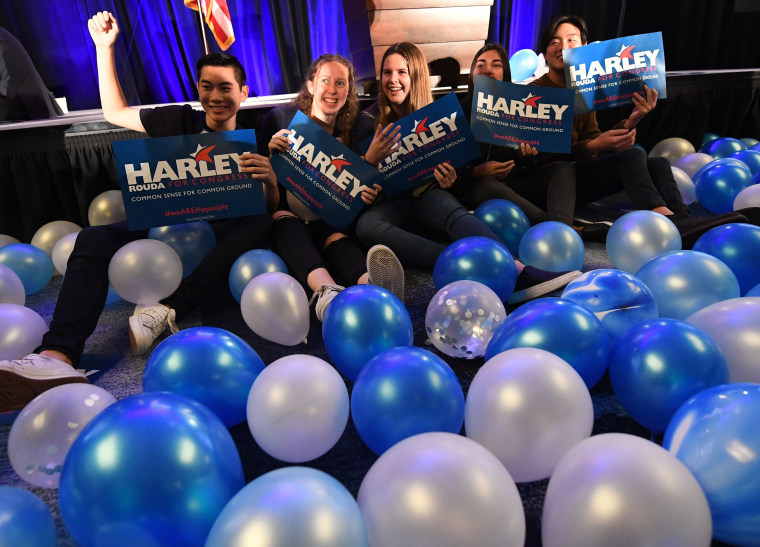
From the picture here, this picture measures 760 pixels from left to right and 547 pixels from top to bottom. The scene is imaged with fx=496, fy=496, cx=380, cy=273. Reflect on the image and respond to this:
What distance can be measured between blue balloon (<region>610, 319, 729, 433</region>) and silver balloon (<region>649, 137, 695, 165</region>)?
7.71 ft

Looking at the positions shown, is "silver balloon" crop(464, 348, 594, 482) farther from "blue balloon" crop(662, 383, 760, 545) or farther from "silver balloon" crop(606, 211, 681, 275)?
"silver balloon" crop(606, 211, 681, 275)

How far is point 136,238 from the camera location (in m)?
1.72

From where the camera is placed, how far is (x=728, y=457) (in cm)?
67

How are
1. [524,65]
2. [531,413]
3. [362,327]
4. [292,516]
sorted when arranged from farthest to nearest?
1. [524,65]
2. [362,327]
3. [531,413]
4. [292,516]

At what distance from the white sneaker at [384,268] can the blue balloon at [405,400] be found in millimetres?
554

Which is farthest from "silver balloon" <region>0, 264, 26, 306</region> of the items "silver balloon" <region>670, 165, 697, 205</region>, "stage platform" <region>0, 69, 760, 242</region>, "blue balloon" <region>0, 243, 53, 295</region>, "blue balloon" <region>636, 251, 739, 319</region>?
"silver balloon" <region>670, 165, 697, 205</region>

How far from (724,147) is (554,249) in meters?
1.96

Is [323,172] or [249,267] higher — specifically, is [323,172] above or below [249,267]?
above

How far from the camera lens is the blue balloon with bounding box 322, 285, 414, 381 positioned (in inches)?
44.1

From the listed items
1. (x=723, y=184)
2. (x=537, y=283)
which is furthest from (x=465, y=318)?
(x=723, y=184)

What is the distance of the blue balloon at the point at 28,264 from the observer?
1.79 meters

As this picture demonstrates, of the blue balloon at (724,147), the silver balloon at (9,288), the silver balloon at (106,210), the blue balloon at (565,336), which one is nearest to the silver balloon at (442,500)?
the blue balloon at (565,336)

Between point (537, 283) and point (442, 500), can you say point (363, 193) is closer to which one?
point (537, 283)

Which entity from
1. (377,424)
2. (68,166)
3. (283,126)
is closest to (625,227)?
(377,424)
